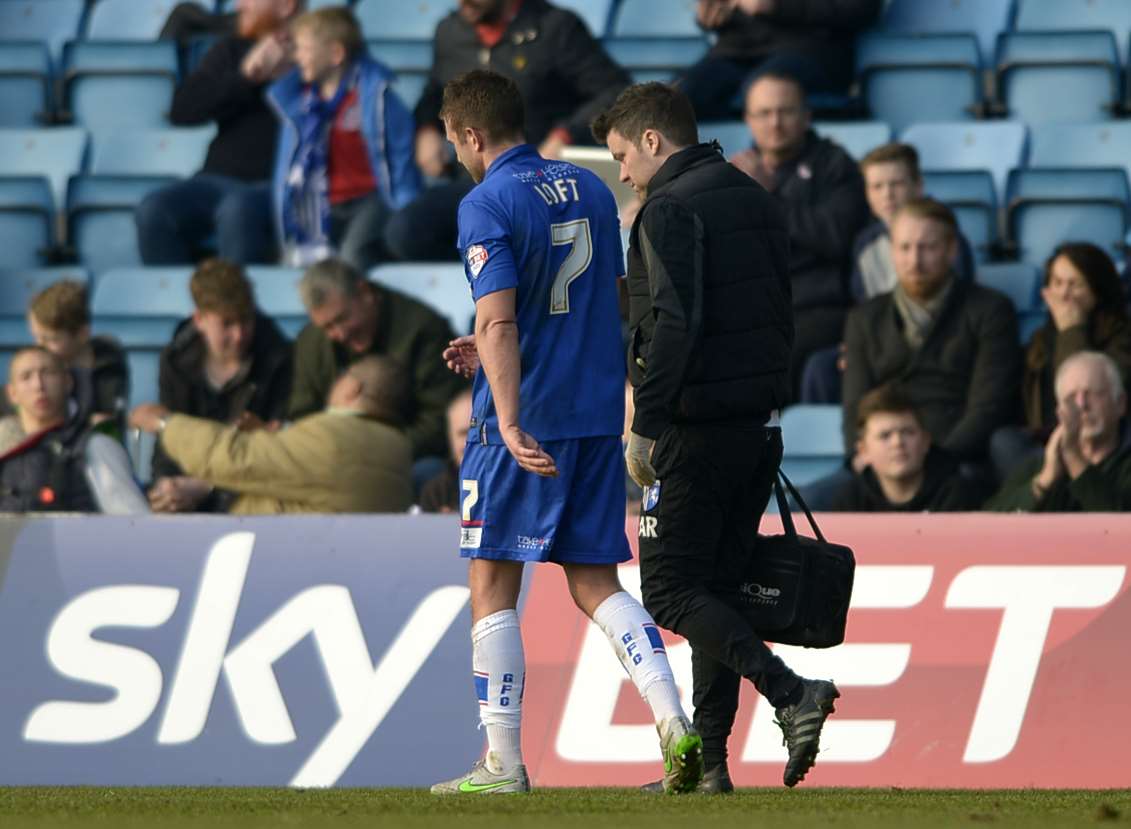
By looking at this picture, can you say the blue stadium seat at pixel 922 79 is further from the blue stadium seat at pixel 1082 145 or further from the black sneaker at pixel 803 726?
the black sneaker at pixel 803 726

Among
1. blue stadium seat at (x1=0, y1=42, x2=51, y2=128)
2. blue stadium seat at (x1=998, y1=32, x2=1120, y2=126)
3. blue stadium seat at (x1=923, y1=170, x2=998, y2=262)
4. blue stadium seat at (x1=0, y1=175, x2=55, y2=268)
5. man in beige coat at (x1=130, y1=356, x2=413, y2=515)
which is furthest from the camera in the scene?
blue stadium seat at (x1=0, y1=42, x2=51, y2=128)

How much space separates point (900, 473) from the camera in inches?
330

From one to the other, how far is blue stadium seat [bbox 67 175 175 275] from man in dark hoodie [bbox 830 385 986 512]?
5.19 m

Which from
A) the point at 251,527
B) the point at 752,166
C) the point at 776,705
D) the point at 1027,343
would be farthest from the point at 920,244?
the point at 776,705

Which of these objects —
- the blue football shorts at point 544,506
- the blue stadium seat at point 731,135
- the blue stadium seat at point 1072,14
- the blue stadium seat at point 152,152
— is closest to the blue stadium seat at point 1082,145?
the blue stadium seat at point 1072,14

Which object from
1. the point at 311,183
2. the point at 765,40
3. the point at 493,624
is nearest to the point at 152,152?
the point at 311,183

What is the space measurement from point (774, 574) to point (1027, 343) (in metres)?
3.64

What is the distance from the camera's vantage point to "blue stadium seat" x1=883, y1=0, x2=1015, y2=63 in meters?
12.1

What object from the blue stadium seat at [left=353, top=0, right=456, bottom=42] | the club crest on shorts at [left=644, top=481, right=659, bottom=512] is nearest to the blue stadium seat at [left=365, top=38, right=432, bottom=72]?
the blue stadium seat at [left=353, top=0, right=456, bottom=42]

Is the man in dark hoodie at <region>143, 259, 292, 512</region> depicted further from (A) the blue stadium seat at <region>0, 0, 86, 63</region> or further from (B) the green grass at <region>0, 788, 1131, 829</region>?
(A) the blue stadium seat at <region>0, 0, 86, 63</region>

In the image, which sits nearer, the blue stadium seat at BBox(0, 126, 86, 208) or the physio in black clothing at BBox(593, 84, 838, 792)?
the physio in black clothing at BBox(593, 84, 838, 792)

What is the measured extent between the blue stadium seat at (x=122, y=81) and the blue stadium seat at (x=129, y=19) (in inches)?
22.9

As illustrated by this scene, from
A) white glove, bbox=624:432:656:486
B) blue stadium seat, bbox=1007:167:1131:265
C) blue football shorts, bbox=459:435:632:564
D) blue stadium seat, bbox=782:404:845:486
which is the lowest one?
blue stadium seat, bbox=782:404:845:486

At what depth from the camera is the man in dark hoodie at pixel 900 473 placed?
27.4 ft
